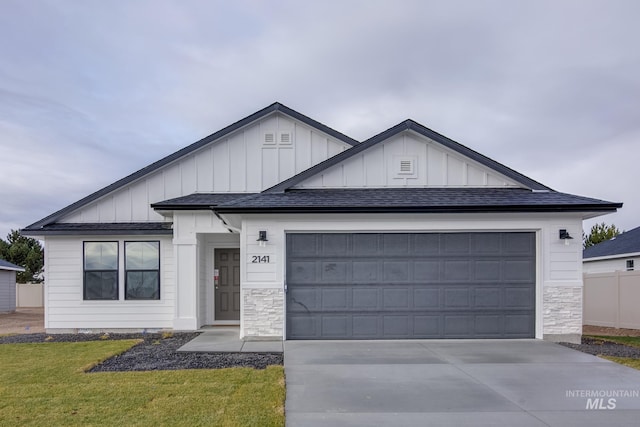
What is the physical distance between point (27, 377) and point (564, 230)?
10426 millimetres

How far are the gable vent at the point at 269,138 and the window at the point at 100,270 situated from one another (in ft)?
16.2

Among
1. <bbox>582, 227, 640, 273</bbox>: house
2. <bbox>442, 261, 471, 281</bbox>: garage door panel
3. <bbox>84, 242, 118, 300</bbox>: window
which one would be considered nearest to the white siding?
<bbox>582, 227, 640, 273</bbox>: house

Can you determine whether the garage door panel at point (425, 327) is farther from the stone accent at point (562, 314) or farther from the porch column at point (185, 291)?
the porch column at point (185, 291)

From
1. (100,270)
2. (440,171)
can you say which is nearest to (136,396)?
(100,270)

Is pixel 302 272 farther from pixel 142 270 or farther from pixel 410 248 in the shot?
pixel 142 270

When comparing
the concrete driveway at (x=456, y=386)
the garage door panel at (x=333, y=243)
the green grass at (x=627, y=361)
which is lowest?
the green grass at (x=627, y=361)

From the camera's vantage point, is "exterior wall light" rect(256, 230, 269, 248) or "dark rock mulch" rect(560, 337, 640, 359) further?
"exterior wall light" rect(256, 230, 269, 248)

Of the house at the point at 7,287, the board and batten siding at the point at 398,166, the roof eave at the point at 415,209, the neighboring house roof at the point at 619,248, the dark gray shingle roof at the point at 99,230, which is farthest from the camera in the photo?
Answer: the house at the point at 7,287

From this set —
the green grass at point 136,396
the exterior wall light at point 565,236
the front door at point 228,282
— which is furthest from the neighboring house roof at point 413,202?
the green grass at point 136,396

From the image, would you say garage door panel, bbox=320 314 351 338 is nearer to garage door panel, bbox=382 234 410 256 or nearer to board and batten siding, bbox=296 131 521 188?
garage door panel, bbox=382 234 410 256

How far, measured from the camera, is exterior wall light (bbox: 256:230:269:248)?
415 inches

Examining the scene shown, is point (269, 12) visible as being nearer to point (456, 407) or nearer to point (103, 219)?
point (103, 219)

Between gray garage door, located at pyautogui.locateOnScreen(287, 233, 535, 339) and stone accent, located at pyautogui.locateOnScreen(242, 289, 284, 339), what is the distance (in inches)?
10.4

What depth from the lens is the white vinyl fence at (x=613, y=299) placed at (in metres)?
14.3
